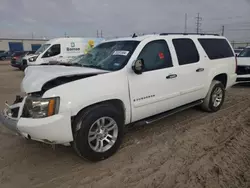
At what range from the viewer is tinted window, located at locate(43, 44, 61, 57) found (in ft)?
43.1

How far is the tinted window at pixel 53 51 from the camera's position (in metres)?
13.1

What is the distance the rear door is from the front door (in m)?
0.23

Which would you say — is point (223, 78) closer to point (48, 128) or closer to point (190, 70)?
point (190, 70)

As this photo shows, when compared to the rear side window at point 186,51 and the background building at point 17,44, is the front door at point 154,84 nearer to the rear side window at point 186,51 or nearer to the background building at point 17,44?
the rear side window at point 186,51

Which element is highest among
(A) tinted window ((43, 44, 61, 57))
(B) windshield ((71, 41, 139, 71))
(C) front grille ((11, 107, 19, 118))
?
(A) tinted window ((43, 44, 61, 57))

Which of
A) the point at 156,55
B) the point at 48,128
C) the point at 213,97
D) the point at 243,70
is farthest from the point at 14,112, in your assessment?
the point at 243,70

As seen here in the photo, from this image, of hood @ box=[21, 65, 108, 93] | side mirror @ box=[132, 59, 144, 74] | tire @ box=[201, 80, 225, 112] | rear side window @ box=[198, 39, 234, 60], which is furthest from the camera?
tire @ box=[201, 80, 225, 112]

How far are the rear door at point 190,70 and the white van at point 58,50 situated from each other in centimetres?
958

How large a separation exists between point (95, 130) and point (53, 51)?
11307 mm

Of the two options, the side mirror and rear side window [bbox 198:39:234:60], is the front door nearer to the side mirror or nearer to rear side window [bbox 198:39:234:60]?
the side mirror

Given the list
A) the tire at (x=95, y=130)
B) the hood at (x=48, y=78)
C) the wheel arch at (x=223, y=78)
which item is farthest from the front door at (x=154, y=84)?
the wheel arch at (x=223, y=78)

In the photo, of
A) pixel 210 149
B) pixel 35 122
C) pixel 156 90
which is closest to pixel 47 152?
pixel 35 122

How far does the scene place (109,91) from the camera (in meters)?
3.15

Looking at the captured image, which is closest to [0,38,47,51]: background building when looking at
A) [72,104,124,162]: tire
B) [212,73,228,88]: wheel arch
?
[212,73,228,88]: wheel arch
